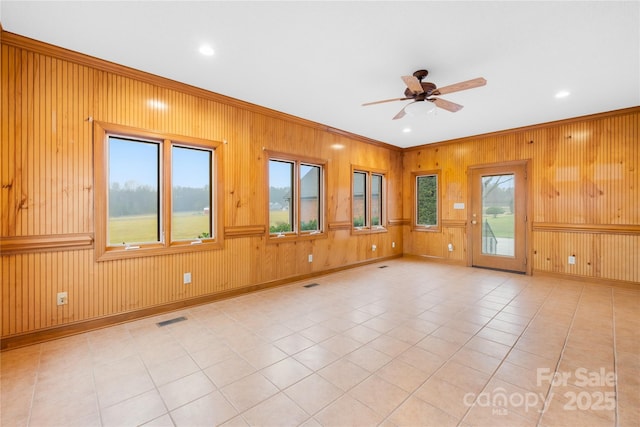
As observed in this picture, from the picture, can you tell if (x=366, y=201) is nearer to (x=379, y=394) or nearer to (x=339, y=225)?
(x=339, y=225)

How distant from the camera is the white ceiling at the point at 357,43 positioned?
2330 millimetres

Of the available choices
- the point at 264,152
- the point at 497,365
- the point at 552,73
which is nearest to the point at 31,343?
the point at 264,152

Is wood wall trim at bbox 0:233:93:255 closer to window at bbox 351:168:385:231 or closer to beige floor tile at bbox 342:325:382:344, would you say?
beige floor tile at bbox 342:325:382:344

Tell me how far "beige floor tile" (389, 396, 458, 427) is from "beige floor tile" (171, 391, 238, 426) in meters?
1.05

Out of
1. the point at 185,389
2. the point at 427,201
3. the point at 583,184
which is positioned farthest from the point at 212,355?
the point at 583,184

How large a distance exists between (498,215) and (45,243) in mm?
7284

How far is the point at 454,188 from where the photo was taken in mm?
6641

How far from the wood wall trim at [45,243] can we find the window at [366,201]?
4.64m

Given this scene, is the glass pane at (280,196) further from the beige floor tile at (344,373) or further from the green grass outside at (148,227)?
the beige floor tile at (344,373)

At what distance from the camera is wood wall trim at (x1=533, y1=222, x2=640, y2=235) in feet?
15.2

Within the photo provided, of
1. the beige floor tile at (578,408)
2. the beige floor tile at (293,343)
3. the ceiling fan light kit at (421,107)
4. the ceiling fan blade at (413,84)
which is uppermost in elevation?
the ceiling fan blade at (413,84)

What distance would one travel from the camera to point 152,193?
361 centimetres

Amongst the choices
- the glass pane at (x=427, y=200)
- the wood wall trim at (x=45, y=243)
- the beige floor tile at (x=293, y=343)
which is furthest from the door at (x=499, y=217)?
the wood wall trim at (x=45, y=243)

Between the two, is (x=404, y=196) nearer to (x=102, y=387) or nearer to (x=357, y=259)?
(x=357, y=259)
